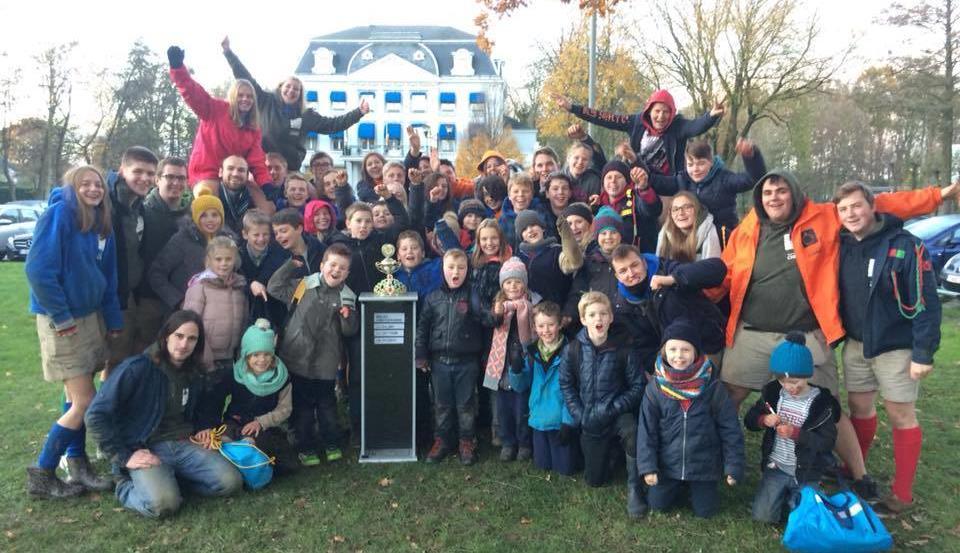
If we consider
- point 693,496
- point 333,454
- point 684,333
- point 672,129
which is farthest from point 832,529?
point 672,129

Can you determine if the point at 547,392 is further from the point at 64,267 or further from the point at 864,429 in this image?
the point at 64,267

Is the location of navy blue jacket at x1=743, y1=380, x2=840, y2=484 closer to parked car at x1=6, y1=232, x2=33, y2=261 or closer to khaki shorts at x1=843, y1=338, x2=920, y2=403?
khaki shorts at x1=843, y1=338, x2=920, y2=403

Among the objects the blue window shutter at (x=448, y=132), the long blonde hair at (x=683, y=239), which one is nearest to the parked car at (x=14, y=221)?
the long blonde hair at (x=683, y=239)

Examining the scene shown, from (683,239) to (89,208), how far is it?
4.16 meters

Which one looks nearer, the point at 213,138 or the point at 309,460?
the point at 309,460

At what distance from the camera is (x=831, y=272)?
426cm

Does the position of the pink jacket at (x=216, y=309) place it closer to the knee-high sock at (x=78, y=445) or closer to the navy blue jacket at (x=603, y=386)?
the knee-high sock at (x=78, y=445)

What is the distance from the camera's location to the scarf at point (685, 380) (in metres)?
4.08

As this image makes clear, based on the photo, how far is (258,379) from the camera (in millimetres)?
4801

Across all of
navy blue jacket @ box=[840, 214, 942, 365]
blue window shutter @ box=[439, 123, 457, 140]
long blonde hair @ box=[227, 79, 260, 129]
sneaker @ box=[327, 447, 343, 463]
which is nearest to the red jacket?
long blonde hair @ box=[227, 79, 260, 129]

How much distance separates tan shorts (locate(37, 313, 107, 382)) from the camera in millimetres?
4371

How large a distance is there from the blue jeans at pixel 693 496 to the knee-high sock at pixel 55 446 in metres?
4.03

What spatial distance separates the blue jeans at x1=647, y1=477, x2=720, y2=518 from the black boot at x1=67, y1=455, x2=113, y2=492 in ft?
12.5

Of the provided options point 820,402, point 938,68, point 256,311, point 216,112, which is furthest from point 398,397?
point 938,68
